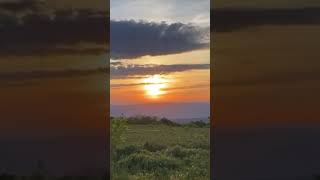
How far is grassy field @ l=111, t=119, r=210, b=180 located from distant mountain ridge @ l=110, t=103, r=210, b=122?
0.33m

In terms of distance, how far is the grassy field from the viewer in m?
6.31

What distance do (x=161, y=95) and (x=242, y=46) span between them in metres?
1.33

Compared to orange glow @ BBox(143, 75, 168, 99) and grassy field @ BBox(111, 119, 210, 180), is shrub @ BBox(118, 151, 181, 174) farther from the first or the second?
orange glow @ BBox(143, 75, 168, 99)

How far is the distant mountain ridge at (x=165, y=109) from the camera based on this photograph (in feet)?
18.5

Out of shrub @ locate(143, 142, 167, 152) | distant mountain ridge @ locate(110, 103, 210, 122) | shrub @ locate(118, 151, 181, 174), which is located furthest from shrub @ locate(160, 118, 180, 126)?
shrub @ locate(143, 142, 167, 152)

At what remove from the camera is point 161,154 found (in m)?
6.89

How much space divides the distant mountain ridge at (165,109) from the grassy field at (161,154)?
33cm

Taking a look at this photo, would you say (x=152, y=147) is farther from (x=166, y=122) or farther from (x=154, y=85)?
(x=154, y=85)

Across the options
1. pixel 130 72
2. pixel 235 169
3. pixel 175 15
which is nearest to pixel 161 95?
pixel 130 72

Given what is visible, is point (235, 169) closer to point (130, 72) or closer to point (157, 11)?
point (130, 72)

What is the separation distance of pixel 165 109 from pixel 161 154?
127 cm

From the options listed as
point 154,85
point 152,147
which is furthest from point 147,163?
point 154,85

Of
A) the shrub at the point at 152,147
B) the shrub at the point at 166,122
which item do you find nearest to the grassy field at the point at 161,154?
the shrub at the point at 152,147

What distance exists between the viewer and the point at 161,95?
576 centimetres
